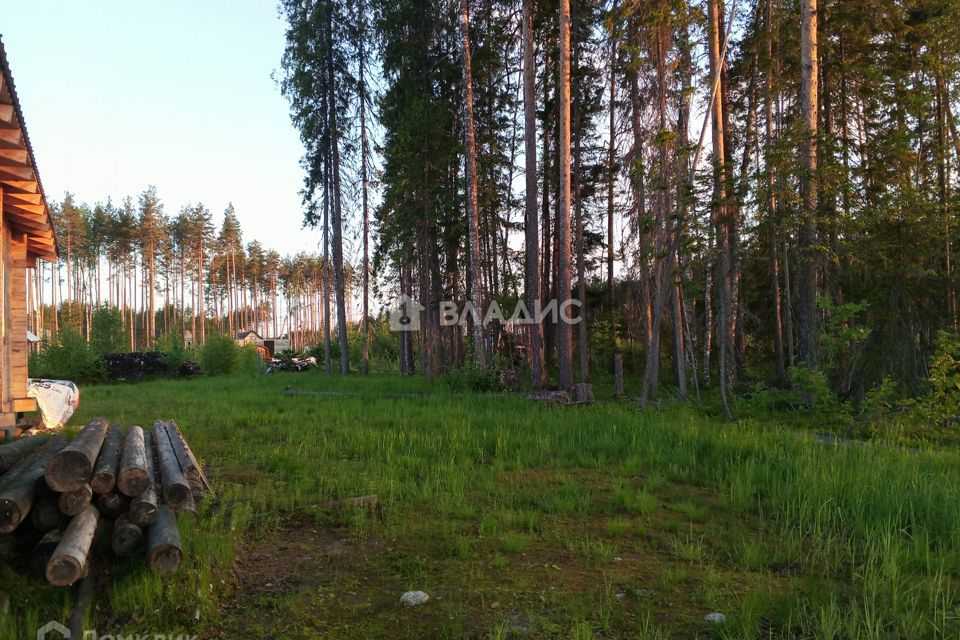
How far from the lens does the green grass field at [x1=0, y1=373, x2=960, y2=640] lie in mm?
3320

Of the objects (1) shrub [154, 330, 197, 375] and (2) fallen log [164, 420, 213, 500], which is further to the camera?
(1) shrub [154, 330, 197, 375]

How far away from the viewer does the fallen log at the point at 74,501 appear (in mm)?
3752

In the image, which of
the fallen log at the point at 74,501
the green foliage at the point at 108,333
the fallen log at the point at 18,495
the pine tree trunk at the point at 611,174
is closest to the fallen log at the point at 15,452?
the fallen log at the point at 18,495

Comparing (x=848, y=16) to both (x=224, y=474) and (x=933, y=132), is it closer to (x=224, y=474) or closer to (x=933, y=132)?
(x=933, y=132)

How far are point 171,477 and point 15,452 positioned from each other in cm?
199

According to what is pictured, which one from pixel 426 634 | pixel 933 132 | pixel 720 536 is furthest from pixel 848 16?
pixel 426 634

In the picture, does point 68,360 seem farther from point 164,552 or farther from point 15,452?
point 164,552

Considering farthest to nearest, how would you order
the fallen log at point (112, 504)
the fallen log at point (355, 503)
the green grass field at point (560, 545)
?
1. the fallen log at point (355, 503)
2. the fallen log at point (112, 504)
3. the green grass field at point (560, 545)

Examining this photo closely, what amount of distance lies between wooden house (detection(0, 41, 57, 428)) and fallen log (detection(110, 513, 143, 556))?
4.37 meters

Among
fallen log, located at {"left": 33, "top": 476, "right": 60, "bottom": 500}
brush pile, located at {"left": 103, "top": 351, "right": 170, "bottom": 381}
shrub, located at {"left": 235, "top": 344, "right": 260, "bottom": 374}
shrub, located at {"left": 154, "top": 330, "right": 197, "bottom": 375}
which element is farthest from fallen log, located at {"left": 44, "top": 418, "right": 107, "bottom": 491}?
shrub, located at {"left": 235, "top": 344, "right": 260, "bottom": 374}

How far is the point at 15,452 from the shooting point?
523cm

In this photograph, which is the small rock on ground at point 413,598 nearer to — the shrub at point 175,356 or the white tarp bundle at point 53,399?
the white tarp bundle at point 53,399

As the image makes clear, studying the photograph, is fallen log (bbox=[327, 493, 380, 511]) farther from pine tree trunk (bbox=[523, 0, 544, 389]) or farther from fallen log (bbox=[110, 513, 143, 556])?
pine tree trunk (bbox=[523, 0, 544, 389])
